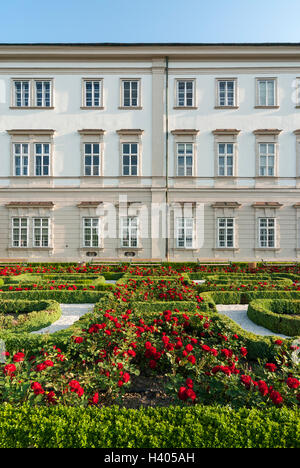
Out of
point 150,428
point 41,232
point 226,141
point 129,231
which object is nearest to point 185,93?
point 226,141

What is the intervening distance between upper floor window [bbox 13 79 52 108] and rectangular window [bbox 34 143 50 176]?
9.25 feet

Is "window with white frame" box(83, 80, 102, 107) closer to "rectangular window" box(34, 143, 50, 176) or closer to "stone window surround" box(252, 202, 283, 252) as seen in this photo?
"rectangular window" box(34, 143, 50, 176)

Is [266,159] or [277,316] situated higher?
[266,159]

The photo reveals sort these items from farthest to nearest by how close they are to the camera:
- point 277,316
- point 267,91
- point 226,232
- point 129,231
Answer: point 267,91 → point 226,232 → point 129,231 → point 277,316

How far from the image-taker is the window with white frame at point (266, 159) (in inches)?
682

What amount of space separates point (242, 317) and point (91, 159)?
46.9ft

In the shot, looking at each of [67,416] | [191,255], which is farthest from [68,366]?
[191,255]

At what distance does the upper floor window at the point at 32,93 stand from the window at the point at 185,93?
8897 millimetres

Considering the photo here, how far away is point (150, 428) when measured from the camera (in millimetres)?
2369

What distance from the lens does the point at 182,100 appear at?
17594 millimetres

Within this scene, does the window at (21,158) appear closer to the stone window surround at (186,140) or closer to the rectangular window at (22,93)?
the rectangular window at (22,93)

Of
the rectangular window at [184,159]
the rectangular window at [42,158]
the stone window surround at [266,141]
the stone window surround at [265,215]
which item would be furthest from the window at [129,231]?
the stone window surround at [266,141]

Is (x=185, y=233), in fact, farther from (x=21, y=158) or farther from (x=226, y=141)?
(x=21, y=158)
